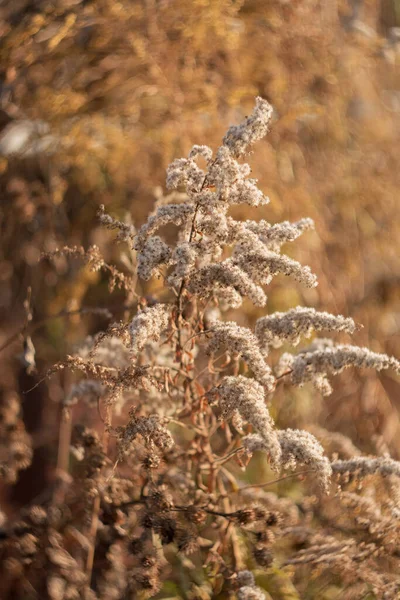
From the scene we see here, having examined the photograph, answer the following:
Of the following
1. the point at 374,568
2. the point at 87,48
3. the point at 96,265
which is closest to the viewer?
the point at 96,265

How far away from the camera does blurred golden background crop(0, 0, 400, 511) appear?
2.18m

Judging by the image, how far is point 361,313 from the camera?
9.29ft

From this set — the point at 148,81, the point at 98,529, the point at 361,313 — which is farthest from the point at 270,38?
the point at 98,529

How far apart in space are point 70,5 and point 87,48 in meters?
0.19

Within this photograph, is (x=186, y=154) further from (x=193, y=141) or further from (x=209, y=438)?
(x=209, y=438)

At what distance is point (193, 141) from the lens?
2477mm

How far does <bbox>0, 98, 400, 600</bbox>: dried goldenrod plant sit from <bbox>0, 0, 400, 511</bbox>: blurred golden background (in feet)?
2.14

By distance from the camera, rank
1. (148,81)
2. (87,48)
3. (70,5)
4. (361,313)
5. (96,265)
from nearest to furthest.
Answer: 1. (96,265)
2. (70,5)
3. (87,48)
4. (148,81)
5. (361,313)

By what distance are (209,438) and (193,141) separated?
128 centimetres

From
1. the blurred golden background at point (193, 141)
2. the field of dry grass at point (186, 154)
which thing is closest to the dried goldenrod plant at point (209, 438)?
the field of dry grass at point (186, 154)

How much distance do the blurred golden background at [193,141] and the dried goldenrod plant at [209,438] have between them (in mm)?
653

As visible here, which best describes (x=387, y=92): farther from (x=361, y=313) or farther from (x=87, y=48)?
(x=87, y=48)

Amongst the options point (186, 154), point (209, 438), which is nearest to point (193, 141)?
point (186, 154)

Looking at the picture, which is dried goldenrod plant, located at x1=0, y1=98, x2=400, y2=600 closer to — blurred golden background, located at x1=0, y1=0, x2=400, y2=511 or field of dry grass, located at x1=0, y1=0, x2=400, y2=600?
field of dry grass, located at x1=0, y1=0, x2=400, y2=600
